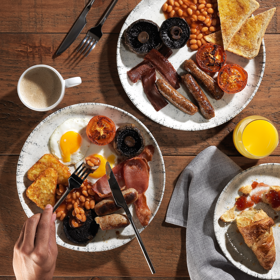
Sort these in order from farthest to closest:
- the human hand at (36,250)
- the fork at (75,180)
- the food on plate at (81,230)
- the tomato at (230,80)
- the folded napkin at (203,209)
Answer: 1. the folded napkin at (203,209)
2. the tomato at (230,80)
3. the food on plate at (81,230)
4. the fork at (75,180)
5. the human hand at (36,250)

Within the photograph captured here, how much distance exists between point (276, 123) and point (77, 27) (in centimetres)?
251

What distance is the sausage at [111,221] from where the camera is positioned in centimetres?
269

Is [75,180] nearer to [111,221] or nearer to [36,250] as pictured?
[111,221]

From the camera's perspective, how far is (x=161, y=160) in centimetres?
288

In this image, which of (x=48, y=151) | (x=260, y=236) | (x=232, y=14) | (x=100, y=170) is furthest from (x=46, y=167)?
(x=232, y=14)

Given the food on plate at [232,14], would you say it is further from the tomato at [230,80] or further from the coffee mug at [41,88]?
the coffee mug at [41,88]

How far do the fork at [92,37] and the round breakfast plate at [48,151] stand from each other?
65cm

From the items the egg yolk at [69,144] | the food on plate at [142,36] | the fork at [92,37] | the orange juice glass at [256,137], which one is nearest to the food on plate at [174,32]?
the food on plate at [142,36]

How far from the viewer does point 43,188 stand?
2.74 meters

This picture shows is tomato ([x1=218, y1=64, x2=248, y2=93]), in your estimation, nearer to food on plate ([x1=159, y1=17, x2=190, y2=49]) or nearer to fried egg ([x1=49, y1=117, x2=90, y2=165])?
food on plate ([x1=159, y1=17, x2=190, y2=49])

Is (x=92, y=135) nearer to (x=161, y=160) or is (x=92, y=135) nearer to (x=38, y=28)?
(x=161, y=160)

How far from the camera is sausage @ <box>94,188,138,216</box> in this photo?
269 cm

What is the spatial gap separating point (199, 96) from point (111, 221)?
1597 mm

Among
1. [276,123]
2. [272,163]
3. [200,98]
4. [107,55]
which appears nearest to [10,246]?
[107,55]
